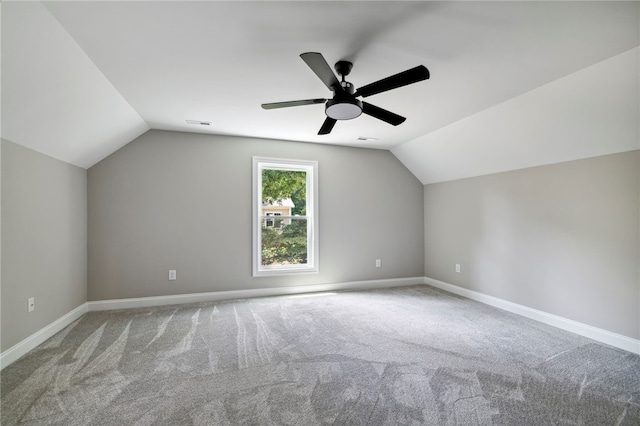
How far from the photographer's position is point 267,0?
5.44 ft

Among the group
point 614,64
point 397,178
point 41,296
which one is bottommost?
point 41,296

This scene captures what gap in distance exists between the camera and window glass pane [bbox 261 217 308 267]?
4536 millimetres

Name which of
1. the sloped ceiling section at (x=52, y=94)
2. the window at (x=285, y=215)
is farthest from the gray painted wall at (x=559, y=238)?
the sloped ceiling section at (x=52, y=94)

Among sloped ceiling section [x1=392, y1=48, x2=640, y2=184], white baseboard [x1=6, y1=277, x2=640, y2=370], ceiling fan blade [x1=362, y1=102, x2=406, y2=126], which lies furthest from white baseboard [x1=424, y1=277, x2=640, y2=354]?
ceiling fan blade [x1=362, y1=102, x2=406, y2=126]

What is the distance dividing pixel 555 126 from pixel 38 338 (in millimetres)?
5436

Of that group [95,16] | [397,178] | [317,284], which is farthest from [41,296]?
[397,178]

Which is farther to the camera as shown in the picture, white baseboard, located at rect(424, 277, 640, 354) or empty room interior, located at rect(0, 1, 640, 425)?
white baseboard, located at rect(424, 277, 640, 354)

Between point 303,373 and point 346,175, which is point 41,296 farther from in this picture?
point 346,175

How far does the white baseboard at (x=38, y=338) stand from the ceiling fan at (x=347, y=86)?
2.91 m

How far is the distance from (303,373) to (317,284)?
8.08 ft

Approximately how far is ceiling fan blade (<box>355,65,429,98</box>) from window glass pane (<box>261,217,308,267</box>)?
2.82 m

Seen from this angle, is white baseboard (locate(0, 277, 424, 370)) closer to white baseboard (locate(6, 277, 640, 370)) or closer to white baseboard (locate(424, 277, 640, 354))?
white baseboard (locate(6, 277, 640, 370))

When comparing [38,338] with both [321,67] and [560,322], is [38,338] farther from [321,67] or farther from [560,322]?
[560,322]

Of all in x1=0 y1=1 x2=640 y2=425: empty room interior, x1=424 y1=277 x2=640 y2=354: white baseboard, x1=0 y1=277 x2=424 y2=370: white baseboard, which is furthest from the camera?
x1=424 y1=277 x2=640 y2=354: white baseboard
